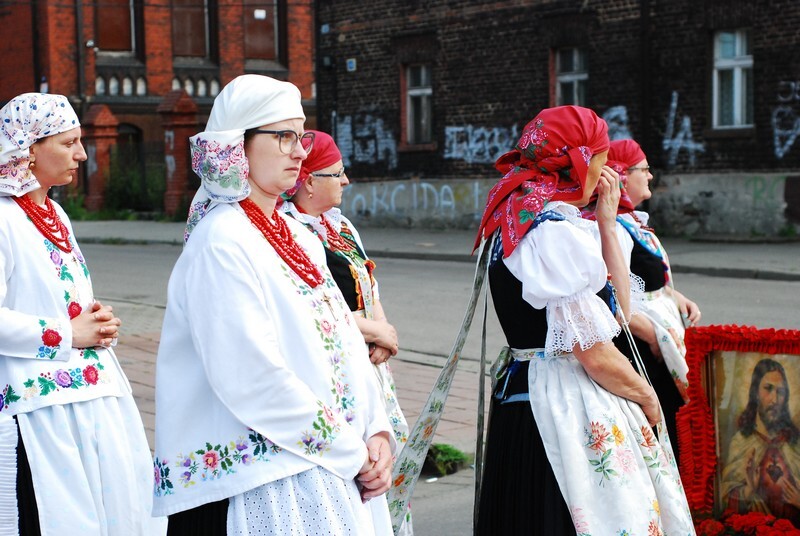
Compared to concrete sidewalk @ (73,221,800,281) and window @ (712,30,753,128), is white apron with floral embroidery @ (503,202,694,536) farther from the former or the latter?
window @ (712,30,753,128)

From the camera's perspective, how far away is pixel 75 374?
13.7 feet

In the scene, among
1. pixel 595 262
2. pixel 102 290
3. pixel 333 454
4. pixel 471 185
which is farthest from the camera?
pixel 471 185

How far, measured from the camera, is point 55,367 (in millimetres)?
4133

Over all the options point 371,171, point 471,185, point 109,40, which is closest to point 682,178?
point 471,185

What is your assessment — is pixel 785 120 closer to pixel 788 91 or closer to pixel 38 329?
pixel 788 91

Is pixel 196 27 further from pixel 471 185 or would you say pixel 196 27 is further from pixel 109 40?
pixel 471 185

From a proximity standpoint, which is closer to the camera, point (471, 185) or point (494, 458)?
point (494, 458)

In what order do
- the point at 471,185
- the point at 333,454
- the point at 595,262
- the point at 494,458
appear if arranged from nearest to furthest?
the point at 333,454 < the point at 595,262 < the point at 494,458 < the point at 471,185

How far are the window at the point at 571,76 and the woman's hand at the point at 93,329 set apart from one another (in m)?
20.6

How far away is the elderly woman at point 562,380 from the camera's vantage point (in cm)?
402

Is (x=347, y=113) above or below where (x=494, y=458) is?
above

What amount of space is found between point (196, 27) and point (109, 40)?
9.69 feet

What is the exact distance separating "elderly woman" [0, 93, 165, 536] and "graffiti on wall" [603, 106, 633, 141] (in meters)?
19.7

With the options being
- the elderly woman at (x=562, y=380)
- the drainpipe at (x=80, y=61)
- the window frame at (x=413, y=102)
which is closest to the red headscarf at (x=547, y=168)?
the elderly woman at (x=562, y=380)
